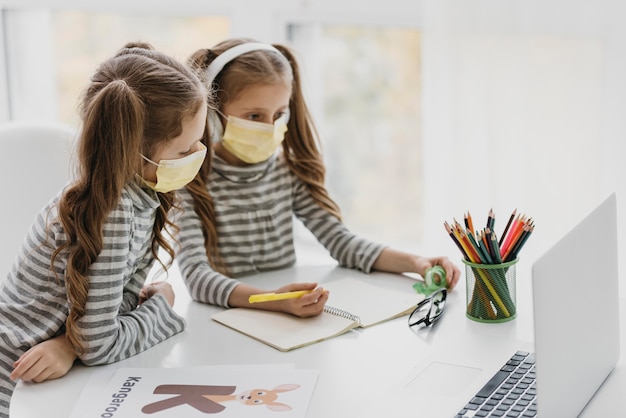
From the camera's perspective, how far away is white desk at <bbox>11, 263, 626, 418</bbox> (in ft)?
3.18

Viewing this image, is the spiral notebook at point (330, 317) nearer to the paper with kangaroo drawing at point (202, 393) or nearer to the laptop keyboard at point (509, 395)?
the paper with kangaroo drawing at point (202, 393)

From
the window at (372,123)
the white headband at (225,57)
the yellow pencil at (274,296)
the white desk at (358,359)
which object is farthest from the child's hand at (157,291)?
the window at (372,123)

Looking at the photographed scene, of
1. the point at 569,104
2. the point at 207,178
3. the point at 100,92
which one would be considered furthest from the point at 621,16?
the point at 100,92

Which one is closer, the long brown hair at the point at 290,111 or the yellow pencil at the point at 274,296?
the yellow pencil at the point at 274,296

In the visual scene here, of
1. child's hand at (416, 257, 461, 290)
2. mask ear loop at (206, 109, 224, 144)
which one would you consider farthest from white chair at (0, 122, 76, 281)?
child's hand at (416, 257, 461, 290)

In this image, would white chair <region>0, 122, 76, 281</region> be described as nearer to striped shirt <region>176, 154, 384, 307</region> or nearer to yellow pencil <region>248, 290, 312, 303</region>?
striped shirt <region>176, 154, 384, 307</region>

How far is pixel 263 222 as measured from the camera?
1.53m

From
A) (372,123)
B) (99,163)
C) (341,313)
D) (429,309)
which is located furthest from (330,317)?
(372,123)

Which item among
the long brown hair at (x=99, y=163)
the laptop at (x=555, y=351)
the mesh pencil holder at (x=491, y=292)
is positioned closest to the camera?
the laptop at (x=555, y=351)

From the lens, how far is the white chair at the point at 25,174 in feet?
4.69

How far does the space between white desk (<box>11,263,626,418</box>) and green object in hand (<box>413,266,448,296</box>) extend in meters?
0.03

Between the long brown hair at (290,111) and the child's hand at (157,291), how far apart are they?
15 centimetres

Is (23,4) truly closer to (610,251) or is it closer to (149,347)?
(149,347)

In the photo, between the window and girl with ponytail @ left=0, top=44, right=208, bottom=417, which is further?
the window
